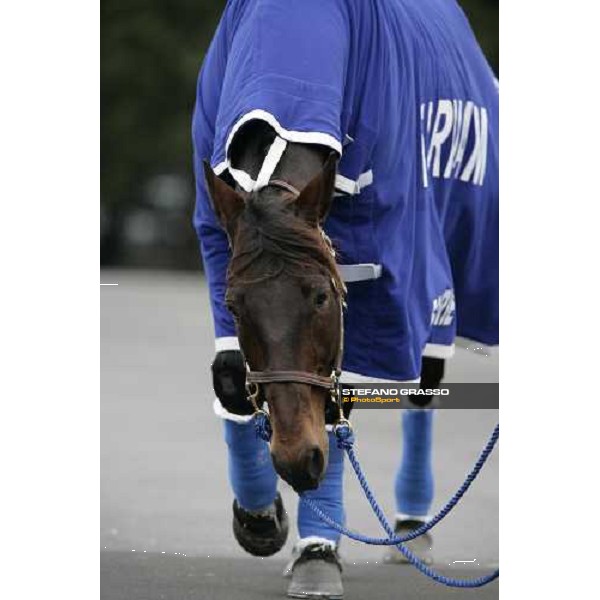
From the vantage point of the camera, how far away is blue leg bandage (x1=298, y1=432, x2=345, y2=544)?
6.61 meters

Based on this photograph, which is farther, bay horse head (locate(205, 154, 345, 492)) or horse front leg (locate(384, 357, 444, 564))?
horse front leg (locate(384, 357, 444, 564))

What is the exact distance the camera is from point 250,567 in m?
7.21

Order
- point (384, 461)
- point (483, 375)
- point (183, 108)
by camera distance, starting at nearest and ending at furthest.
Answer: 1. point (483, 375)
2. point (183, 108)
3. point (384, 461)

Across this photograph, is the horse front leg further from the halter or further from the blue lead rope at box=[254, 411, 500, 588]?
the halter

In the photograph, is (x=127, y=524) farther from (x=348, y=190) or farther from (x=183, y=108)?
(x=348, y=190)

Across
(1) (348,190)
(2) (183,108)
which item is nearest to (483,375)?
(1) (348,190)

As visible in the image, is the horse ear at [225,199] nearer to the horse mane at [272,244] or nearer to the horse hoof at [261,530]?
the horse mane at [272,244]

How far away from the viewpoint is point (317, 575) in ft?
21.7

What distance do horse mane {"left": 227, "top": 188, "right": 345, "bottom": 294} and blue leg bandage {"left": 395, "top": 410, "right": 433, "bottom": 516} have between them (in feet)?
6.19

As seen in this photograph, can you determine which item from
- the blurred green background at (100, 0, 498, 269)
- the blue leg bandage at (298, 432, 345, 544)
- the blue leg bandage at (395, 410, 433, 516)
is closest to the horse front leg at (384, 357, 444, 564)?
the blue leg bandage at (395, 410, 433, 516)

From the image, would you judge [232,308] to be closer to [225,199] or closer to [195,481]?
[225,199]

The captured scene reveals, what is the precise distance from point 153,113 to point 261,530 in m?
1.69

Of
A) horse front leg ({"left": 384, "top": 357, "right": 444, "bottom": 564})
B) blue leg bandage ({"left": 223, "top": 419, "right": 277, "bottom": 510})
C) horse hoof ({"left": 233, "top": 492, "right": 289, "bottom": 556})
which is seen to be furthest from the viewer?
horse front leg ({"left": 384, "top": 357, "right": 444, "bottom": 564})
